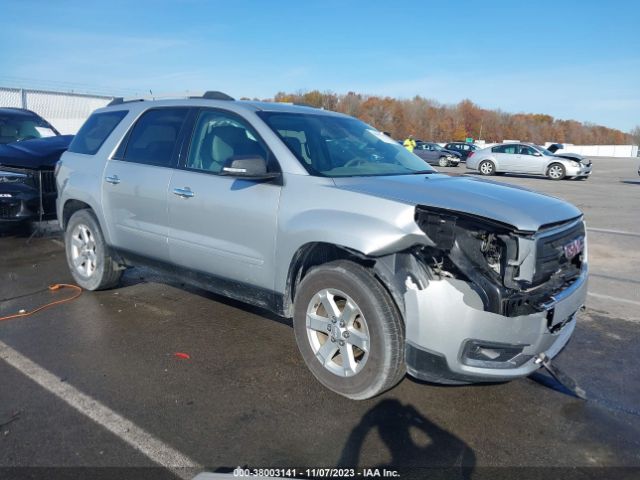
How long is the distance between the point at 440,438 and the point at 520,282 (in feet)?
3.22

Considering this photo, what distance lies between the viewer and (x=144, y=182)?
184 inches

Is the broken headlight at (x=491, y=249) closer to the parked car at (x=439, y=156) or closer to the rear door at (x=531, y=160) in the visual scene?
the rear door at (x=531, y=160)

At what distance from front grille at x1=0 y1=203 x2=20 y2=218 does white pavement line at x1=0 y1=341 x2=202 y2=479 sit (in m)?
3.78

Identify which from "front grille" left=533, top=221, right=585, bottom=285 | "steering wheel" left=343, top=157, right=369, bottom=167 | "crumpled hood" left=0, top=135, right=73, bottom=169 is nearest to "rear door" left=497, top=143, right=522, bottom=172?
"crumpled hood" left=0, top=135, right=73, bottom=169

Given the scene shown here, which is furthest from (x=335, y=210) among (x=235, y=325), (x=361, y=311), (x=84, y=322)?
(x=84, y=322)

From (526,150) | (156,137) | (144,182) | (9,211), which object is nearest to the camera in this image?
(144,182)

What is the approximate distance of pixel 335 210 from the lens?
134 inches

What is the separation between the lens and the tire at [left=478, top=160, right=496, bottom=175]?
2564 centimetres

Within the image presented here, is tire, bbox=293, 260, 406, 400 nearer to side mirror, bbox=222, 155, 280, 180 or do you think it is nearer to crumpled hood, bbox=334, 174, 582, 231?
crumpled hood, bbox=334, 174, 582, 231

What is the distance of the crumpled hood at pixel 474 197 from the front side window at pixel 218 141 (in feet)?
2.92

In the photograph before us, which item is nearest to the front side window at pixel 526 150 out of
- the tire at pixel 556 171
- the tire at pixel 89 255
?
the tire at pixel 556 171

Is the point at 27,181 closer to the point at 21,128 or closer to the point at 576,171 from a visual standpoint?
the point at 21,128

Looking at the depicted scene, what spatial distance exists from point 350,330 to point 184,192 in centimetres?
183


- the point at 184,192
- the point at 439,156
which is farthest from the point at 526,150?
the point at 184,192
